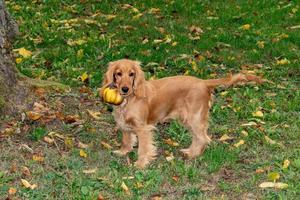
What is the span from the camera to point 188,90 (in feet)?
21.9

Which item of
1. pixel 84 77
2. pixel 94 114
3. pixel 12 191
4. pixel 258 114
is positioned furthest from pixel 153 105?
pixel 84 77

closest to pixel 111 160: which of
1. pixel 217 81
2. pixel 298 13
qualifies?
pixel 217 81

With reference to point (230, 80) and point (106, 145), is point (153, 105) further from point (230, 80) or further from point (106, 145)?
point (230, 80)

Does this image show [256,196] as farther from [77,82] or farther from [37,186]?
[77,82]

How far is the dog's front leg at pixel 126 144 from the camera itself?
671 centimetres

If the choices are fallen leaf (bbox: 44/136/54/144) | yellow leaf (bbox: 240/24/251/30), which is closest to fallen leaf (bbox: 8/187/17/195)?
fallen leaf (bbox: 44/136/54/144)

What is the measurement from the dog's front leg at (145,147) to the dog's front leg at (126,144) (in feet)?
0.81

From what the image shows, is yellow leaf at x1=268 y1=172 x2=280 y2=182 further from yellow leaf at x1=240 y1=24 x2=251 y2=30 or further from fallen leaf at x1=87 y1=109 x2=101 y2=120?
yellow leaf at x1=240 y1=24 x2=251 y2=30

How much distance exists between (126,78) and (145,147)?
2.45ft

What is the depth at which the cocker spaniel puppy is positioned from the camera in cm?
639

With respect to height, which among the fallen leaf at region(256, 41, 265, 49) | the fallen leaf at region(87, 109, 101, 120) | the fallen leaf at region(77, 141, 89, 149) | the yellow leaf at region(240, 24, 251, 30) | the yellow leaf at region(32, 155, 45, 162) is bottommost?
the fallen leaf at region(256, 41, 265, 49)

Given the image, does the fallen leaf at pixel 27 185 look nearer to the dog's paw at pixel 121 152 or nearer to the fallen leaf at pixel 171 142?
the dog's paw at pixel 121 152

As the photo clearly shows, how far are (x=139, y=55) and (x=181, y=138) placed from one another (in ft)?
9.86

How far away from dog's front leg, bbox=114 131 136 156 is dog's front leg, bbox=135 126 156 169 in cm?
25
